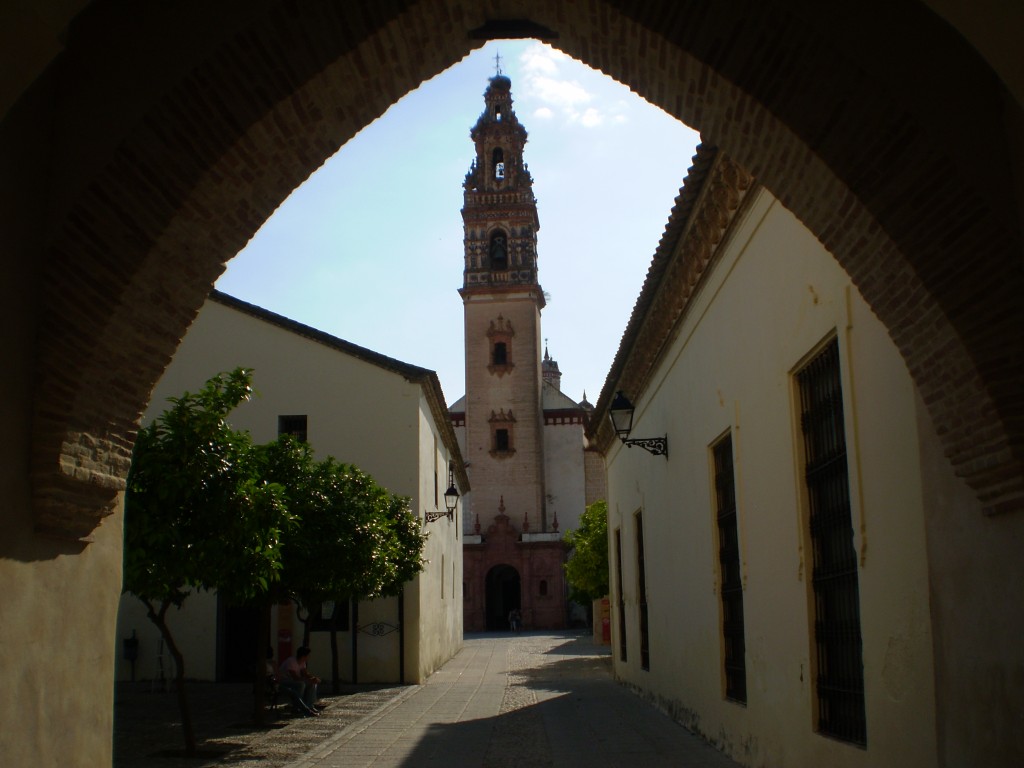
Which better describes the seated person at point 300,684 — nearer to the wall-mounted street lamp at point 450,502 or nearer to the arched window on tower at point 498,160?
the wall-mounted street lamp at point 450,502

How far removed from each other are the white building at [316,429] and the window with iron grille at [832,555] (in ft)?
47.0

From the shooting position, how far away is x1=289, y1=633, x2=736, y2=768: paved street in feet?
35.7

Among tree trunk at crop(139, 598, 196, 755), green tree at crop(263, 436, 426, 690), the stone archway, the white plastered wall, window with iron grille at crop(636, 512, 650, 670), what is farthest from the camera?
window with iron grille at crop(636, 512, 650, 670)

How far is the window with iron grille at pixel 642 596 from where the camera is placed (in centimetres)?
1684

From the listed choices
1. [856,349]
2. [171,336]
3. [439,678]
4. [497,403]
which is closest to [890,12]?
[856,349]

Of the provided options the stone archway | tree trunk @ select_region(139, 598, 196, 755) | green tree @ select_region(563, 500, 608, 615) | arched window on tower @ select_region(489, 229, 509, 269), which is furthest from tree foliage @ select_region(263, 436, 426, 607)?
arched window on tower @ select_region(489, 229, 509, 269)

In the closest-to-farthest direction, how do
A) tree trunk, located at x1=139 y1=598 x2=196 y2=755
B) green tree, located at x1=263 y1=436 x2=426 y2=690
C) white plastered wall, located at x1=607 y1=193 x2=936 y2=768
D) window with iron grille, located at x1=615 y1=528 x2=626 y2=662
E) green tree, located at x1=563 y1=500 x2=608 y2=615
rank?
white plastered wall, located at x1=607 y1=193 x2=936 y2=768, tree trunk, located at x1=139 y1=598 x2=196 y2=755, green tree, located at x1=263 y1=436 x2=426 y2=690, window with iron grille, located at x1=615 y1=528 x2=626 y2=662, green tree, located at x1=563 y1=500 x2=608 y2=615

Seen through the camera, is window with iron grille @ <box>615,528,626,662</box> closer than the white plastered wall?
No

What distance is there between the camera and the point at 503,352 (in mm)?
51219

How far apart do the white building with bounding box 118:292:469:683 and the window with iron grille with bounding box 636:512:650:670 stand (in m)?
5.12

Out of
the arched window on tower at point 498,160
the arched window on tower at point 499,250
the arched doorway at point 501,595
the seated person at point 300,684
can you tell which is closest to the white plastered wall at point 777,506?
the seated person at point 300,684

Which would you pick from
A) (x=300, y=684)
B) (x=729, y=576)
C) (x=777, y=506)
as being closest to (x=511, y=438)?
(x=300, y=684)

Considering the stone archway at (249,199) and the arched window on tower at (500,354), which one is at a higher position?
the arched window on tower at (500,354)

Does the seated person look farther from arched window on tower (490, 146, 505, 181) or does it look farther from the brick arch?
arched window on tower (490, 146, 505, 181)
